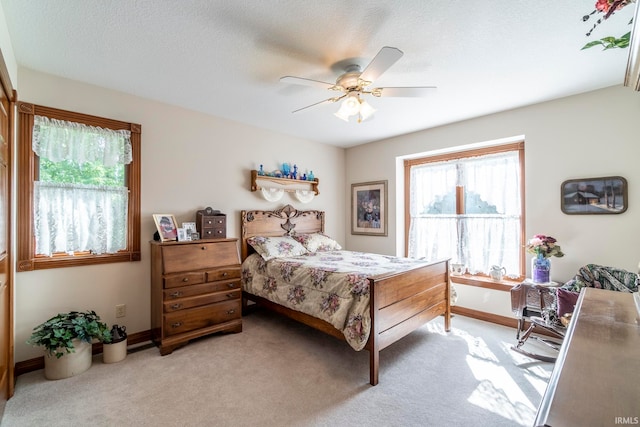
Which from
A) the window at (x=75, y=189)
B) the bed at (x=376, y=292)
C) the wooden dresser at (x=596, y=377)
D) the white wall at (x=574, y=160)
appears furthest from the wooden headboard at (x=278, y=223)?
the wooden dresser at (x=596, y=377)

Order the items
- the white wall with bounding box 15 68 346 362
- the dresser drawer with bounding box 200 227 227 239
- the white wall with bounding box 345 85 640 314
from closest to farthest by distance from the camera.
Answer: the white wall with bounding box 15 68 346 362
the white wall with bounding box 345 85 640 314
the dresser drawer with bounding box 200 227 227 239

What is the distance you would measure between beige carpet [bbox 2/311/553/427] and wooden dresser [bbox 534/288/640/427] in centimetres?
110

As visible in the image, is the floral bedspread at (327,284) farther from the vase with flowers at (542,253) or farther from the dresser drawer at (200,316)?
the vase with flowers at (542,253)

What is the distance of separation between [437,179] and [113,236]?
4.16 meters

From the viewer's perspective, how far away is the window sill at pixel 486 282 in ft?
10.9

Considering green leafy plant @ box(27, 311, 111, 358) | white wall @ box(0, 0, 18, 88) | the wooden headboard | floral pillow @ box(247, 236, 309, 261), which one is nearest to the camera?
white wall @ box(0, 0, 18, 88)

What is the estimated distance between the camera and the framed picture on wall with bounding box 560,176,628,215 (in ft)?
8.55

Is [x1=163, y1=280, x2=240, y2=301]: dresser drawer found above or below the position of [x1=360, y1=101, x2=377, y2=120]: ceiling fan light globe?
below

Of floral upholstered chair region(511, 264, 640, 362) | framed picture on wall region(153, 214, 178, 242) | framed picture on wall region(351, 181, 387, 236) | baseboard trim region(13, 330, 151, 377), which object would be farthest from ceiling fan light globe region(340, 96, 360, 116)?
baseboard trim region(13, 330, 151, 377)

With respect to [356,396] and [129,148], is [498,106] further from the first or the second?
[129,148]

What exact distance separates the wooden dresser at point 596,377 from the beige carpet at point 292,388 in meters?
1.10

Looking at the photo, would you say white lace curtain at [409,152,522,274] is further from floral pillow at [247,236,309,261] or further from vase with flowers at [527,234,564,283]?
floral pillow at [247,236,309,261]

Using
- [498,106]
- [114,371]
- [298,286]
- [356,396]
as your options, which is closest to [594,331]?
[356,396]

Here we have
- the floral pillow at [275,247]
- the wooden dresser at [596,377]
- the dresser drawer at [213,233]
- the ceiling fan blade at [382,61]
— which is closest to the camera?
the wooden dresser at [596,377]
